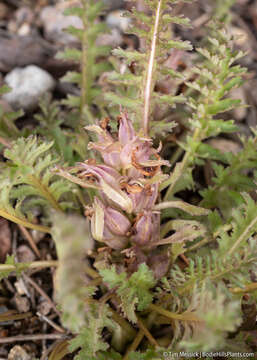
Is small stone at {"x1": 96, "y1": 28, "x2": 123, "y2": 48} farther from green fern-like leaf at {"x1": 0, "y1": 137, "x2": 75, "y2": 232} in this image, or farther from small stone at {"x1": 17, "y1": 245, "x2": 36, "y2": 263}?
small stone at {"x1": 17, "y1": 245, "x2": 36, "y2": 263}

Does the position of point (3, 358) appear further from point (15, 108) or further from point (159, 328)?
point (15, 108)

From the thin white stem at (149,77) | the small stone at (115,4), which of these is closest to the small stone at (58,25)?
the small stone at (115,4)

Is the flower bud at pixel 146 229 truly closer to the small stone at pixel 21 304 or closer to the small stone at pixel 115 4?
the small stone at pixel 21 304

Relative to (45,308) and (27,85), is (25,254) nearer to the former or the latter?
(45,308)

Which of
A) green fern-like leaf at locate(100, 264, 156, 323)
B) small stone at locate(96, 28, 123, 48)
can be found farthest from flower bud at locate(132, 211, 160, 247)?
small stone at locate(96, 28, 123, 48)

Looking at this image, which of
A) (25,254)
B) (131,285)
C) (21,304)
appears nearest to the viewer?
(131,285)

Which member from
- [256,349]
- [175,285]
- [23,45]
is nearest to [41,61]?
[23,45]

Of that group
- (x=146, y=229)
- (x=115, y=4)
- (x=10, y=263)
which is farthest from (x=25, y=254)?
(x=115, y=4)
